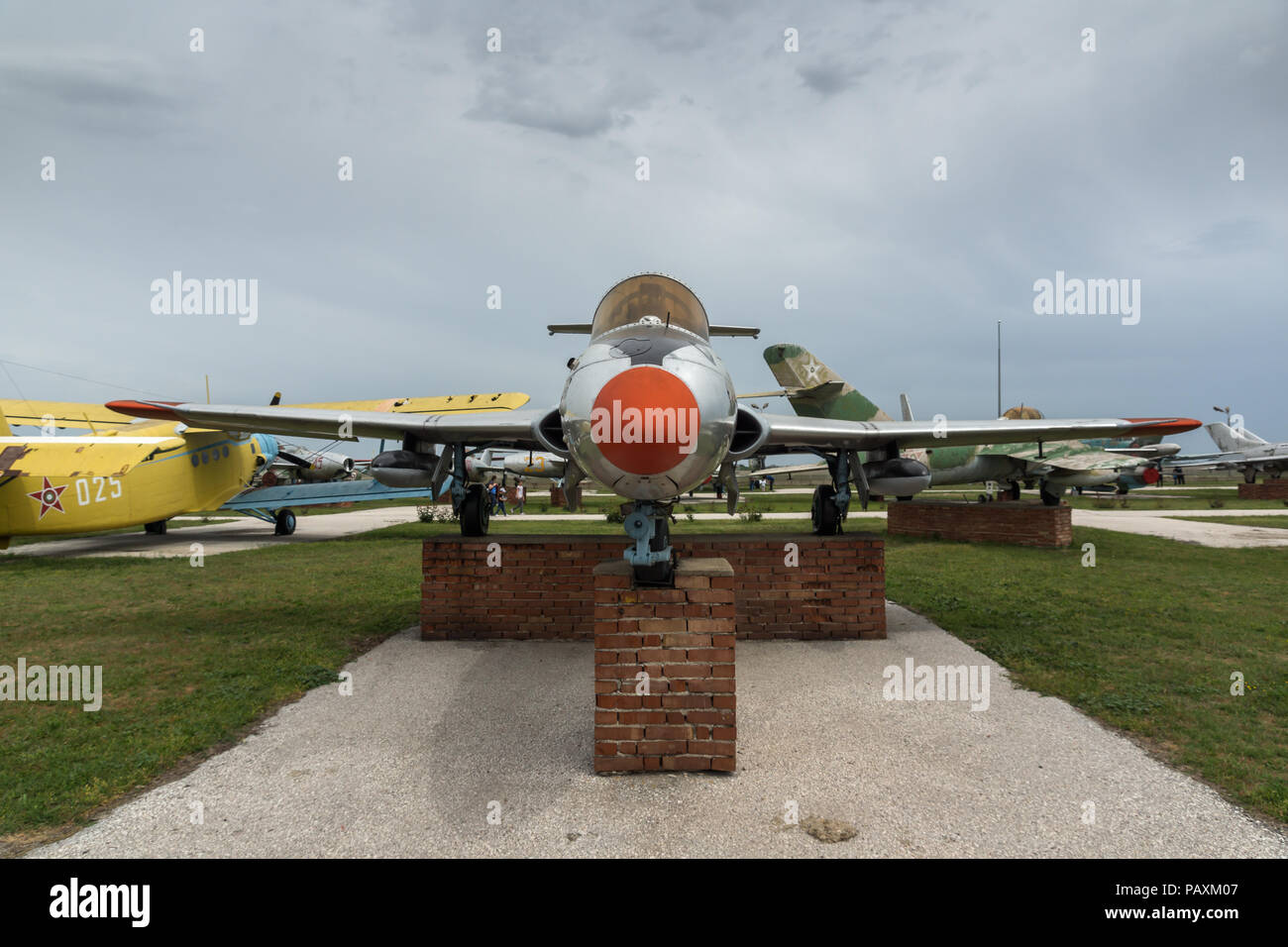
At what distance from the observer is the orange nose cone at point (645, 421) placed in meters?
3.08

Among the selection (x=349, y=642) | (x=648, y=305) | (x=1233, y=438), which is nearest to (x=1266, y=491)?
(x=1233, y=438)

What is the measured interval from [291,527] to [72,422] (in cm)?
993

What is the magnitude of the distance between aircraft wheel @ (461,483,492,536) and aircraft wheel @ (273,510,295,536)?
42.1 ft

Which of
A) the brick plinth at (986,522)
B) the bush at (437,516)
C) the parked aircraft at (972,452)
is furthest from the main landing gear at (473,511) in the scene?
the brick plinth at (986,522)

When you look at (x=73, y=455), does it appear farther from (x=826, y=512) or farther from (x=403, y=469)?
(x=826, y=512)

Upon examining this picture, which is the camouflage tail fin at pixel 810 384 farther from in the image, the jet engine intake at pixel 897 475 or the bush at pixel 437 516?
the bush at pixel 437 516

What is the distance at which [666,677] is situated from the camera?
3.84m

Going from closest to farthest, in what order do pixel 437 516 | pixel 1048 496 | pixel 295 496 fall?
pixel 1048 496, pixel 295 496, pixel 437 516

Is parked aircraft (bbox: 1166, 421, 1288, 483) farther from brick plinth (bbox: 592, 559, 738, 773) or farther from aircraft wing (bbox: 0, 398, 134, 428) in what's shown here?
aircraft wing (bbox: 0, 398, 134, 428)

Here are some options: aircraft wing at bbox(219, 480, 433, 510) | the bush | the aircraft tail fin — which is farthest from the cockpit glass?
the aircraft tail fin

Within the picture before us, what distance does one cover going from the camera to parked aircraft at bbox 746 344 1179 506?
1488 centimetres

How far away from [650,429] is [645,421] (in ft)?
0.15

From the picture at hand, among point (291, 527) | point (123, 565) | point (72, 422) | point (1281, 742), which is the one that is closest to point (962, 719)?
point (1281, 742)

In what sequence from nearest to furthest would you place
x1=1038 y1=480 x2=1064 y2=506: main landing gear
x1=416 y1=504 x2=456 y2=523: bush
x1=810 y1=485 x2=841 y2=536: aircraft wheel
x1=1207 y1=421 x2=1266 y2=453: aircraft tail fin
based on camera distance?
x1=810 y1=485 x2=841 y2=536: aircraft wheel < x1=1038 y1=480 x2=1064 y2=506: main landing gear < x1=416 y1=504 x2=456 y2=523: bush < x1=1207 y1=421 x2=1266 y2=453: aircraft tail fin
